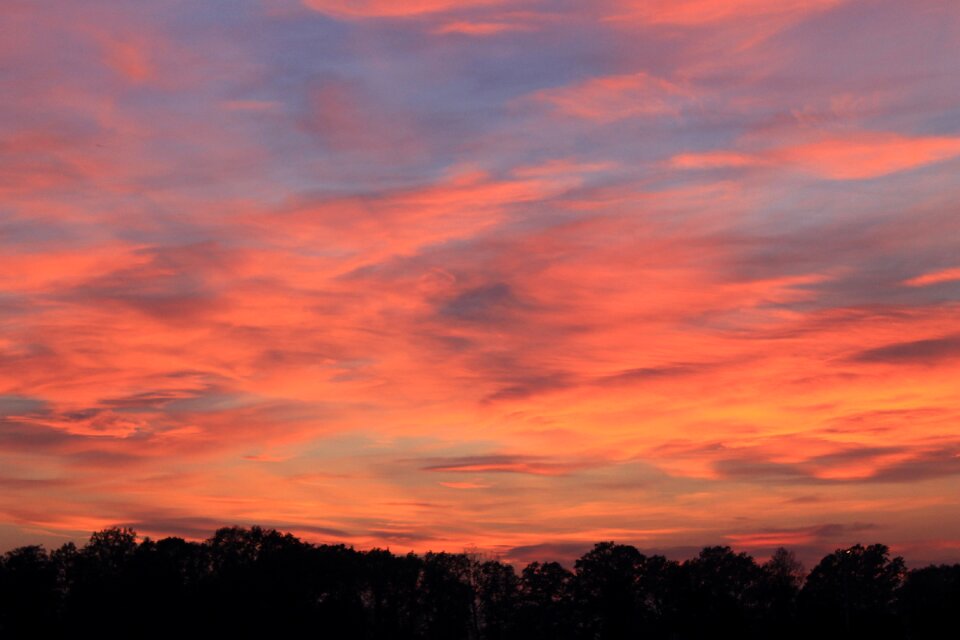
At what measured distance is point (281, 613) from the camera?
181250mm

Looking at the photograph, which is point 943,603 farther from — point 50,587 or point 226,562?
point 50,587

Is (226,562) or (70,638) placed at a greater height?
(226,562)

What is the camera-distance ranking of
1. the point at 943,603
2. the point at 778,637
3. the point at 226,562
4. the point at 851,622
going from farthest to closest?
the point at 226,562 → the point at 778,637 → the point at 851,622 → the point at 943,603

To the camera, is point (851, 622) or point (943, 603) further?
point (851, 622)

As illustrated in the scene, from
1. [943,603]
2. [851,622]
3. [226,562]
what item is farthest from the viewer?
[226,562]

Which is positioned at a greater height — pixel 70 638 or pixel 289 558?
pixel 289 558

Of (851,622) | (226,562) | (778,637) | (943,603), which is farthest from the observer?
(226,562)

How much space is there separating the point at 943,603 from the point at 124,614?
112229 millimetres

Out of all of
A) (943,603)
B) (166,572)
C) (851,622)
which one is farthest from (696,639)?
(166,572)

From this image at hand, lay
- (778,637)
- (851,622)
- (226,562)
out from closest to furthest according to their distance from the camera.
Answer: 1. (851,622)
2. (778,637)
3. (226,562)

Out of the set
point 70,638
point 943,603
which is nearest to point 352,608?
point 70,638

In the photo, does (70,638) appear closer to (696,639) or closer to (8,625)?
(8,625)

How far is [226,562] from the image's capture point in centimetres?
19538

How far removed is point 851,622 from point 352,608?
8042cm
